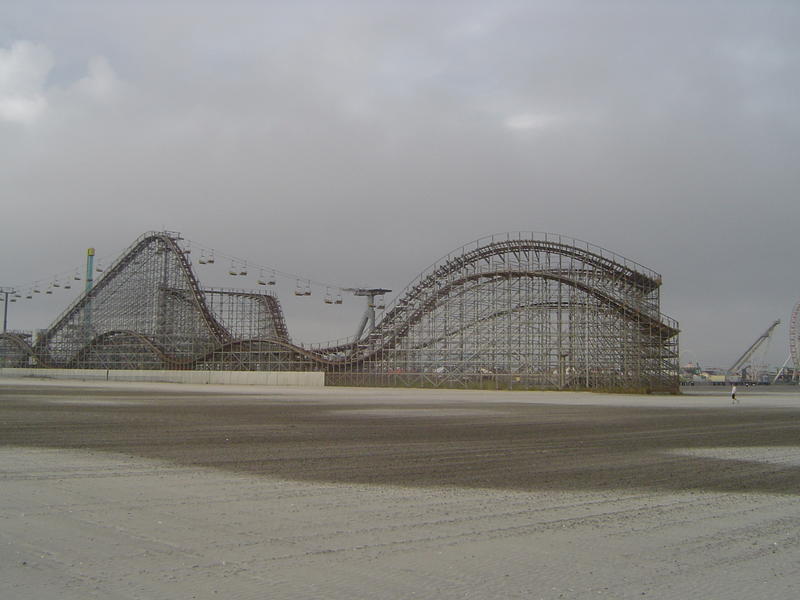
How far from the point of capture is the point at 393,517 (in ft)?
22.7

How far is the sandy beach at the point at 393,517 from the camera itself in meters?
4.98

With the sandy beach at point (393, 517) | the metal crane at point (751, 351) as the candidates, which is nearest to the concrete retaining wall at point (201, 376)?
the sandy beach at point (393, 517)

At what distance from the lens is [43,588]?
468 centimetres

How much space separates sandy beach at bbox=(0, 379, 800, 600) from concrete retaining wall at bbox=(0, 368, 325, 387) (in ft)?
119

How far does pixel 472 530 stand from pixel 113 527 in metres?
3.16

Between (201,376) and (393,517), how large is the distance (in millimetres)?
49539

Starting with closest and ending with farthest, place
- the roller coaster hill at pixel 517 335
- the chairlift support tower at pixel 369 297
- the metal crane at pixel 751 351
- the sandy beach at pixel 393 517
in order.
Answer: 1. the sandy beach at pixel 393 517
2. the roller coaster hill at pixel 517 335
3. the chairlift support tower at pixel 369 297
4. the metal crane at pixel 751 351

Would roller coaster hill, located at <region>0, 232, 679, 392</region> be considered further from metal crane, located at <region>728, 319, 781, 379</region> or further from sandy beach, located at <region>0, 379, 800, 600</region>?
metal crane, located at <region>728, 319, 781, 379</region>

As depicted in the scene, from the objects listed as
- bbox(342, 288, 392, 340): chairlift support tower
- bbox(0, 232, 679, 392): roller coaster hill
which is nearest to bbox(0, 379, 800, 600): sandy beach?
bbox(0, 232, 679, 392): roller coaster hill

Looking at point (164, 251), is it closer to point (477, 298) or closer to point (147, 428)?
point (477, 298)

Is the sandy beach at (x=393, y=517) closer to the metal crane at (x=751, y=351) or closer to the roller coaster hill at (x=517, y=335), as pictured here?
the roller coaster hill at (x=517, y=335)

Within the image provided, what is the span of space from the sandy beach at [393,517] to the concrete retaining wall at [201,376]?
36.2 metres

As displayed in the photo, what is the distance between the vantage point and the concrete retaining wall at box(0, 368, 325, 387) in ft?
165

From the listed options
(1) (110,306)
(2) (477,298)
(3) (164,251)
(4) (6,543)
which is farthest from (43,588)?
(1) (110,306)
